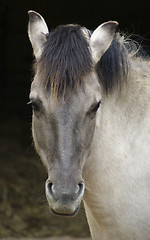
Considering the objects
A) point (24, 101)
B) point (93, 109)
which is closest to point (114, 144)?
point (93, 109)

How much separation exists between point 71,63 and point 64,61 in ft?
0.16

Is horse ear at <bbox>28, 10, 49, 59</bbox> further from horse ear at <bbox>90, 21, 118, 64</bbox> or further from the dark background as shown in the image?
the dark background

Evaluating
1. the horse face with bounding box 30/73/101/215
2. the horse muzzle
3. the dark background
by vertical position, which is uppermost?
the horse face with bounding box 30/73/101/215

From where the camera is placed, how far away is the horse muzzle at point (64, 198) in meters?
2.56

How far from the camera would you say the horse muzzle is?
256 cm

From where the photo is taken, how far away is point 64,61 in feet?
9.16

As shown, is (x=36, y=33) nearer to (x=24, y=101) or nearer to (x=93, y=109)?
(x=93, y=109)

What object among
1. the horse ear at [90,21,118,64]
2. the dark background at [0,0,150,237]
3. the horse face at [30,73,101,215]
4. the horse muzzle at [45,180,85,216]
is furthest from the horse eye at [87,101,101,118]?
the dark background at [0,0,150,237]

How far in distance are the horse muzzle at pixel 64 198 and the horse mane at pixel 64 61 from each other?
59cm

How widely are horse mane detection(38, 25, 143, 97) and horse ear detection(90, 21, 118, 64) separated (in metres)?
0.06

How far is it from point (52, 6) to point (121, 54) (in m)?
5.63

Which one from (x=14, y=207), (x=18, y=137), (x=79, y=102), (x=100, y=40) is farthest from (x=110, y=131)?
(x=18, y=137)

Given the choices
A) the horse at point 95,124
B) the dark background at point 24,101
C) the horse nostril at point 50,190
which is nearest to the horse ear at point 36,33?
the horse at point 95,124

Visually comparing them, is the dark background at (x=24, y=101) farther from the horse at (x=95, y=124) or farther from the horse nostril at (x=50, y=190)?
the horse nostril at (x=50, y=190)
